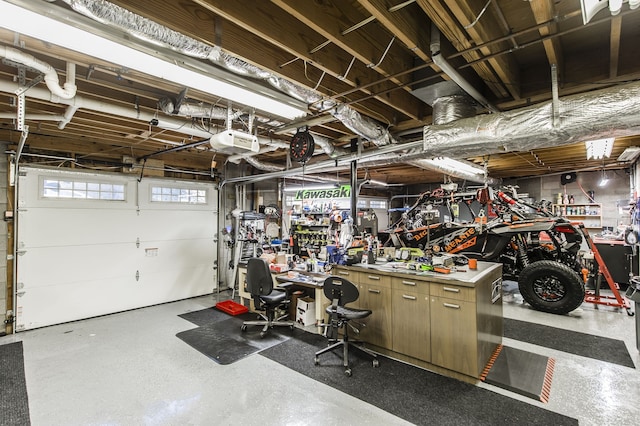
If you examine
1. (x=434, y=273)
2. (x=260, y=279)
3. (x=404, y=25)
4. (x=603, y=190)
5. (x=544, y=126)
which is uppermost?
(x=404, y=25)

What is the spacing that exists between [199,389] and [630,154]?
7.87 m

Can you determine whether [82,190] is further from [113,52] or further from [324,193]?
[324,193]

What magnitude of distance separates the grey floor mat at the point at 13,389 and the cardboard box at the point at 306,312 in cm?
285

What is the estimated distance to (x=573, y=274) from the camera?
4.50m

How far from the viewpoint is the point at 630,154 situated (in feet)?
18.4

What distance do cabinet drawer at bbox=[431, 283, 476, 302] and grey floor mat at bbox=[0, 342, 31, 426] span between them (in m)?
3.60

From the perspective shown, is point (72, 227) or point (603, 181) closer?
point (72, 227)

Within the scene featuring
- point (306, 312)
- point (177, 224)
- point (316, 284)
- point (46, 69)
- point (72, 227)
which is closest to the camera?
point (46, 69)

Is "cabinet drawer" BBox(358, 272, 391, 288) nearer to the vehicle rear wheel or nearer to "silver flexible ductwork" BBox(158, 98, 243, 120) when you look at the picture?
"silver flexible ductwork" BBox(158, 98, 243, 120)

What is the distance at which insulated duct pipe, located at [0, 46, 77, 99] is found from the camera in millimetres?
2010

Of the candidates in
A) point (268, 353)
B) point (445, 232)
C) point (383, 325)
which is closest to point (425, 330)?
Result: point (383, 325)

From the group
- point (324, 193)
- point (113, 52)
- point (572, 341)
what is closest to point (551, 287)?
point (572, 341)

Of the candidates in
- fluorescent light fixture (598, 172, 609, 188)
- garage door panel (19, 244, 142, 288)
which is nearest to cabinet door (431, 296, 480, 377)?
garage door panel (19, 244, 142, 288)

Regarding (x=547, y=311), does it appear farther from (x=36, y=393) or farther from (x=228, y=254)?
(x=36, y=393)
